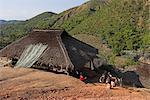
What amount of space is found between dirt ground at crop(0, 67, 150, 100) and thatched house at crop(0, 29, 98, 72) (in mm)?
2603

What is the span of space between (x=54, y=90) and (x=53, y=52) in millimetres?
6897

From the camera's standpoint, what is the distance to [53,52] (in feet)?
86.4

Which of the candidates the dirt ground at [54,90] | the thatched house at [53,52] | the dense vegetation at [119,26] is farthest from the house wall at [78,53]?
the dense vegetation at [119,26]

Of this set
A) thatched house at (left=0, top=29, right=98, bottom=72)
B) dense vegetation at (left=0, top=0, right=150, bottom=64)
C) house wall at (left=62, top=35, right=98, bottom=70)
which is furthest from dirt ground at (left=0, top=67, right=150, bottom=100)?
dense vegetation at (left=0, top=0, right=150, bottom=64)

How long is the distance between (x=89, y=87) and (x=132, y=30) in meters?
41.3

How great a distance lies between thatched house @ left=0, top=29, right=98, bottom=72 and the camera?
2545cm

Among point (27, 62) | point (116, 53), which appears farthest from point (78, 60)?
point (116, 53)

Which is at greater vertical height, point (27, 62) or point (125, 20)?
point (125, 20)

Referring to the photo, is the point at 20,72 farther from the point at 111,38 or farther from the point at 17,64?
the point at 111,38

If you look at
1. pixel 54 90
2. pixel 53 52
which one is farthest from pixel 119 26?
pixel 54 90

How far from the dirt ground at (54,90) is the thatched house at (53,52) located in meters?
2.60

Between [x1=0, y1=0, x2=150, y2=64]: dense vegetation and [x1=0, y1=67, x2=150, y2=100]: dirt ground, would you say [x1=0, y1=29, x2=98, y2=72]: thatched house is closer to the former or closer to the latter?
[x1=0, y1=67, x2=150, y2=100]: dirt ground

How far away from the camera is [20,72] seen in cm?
2384

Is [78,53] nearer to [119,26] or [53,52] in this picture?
[53,52]
